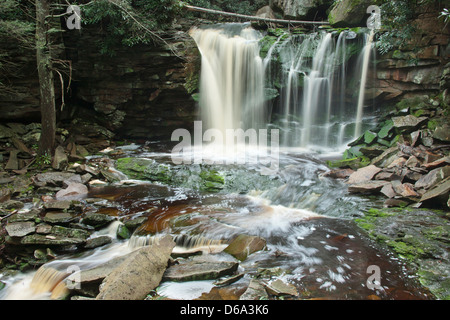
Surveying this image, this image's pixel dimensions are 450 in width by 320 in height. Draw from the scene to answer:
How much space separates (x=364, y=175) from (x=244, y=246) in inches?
174

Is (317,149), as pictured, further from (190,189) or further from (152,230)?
(152,230)

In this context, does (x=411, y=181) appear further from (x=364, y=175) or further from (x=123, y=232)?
(x=123, y=232)

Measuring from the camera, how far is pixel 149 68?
10891mm

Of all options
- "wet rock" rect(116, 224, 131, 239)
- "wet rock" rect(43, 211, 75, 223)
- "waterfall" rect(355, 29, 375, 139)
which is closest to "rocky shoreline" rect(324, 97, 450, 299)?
"waterfall" rect(355, 29, 375, 139)

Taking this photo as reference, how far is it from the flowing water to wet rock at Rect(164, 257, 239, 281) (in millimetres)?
119

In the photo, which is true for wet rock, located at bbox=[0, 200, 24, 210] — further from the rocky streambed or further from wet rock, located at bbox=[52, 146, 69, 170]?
wet rock, located at bbox=[52, 146, 69, 170]

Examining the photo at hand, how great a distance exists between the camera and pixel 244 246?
4.70 metres

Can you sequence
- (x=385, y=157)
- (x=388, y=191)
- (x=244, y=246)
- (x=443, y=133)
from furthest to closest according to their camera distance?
(x=385, y=157) < (x=443, y=133) < (x=388, y=191) < (x=244, y=246)

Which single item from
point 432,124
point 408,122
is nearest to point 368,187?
point 408,122

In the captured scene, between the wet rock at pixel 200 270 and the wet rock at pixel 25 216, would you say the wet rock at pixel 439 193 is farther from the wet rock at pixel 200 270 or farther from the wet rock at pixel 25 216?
the wet rock at pixel 25 216

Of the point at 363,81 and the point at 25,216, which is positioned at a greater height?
the point at 363,81

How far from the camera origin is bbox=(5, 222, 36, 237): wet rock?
4.78 metres
